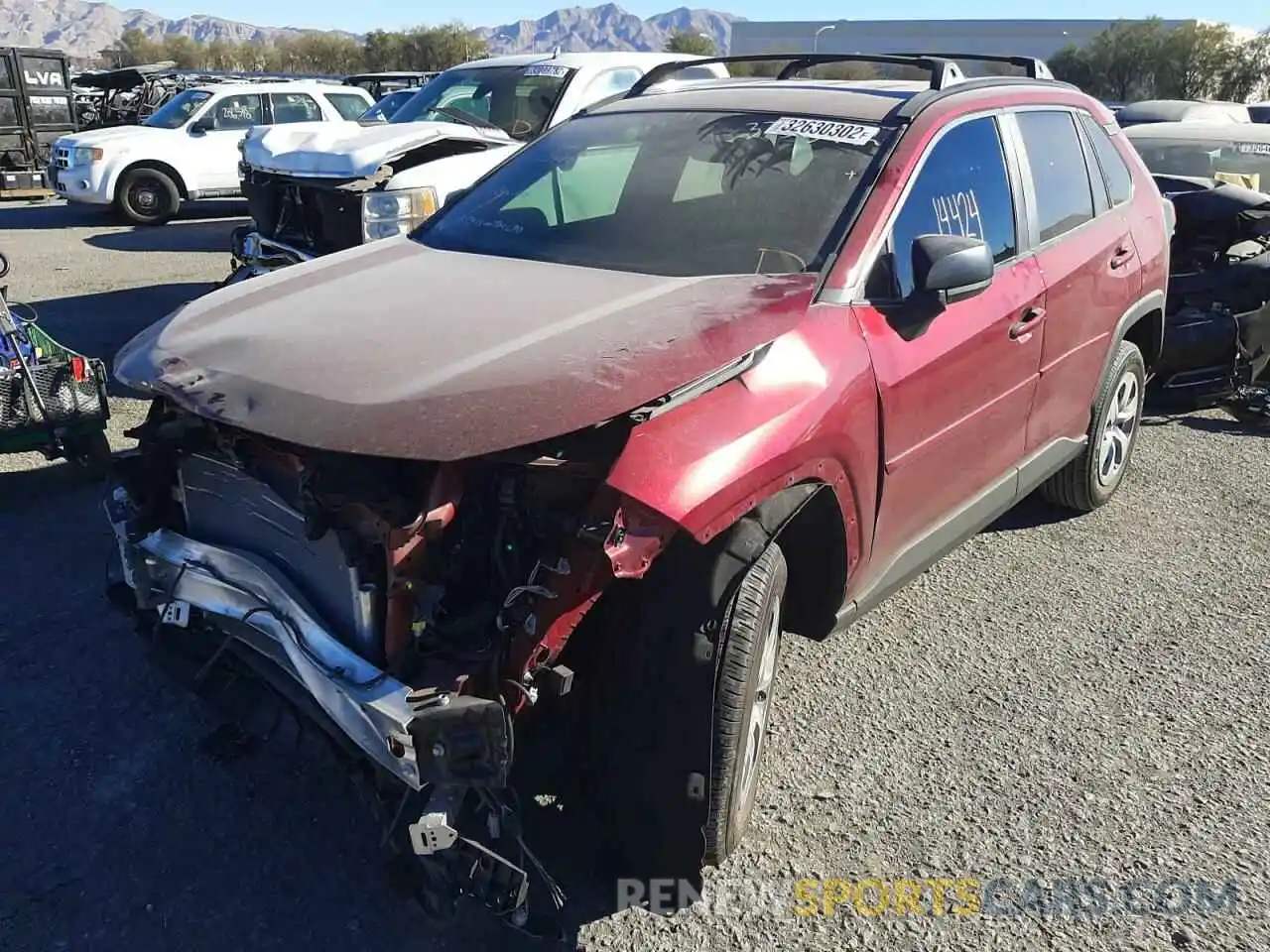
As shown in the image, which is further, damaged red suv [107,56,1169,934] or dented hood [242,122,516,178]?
dented hood [242,122,516,178]

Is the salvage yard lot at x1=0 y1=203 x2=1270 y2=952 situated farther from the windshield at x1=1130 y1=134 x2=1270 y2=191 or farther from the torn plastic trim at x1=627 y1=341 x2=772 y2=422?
the windshield at x1=1130 y1=134 x2=1270 y2=191

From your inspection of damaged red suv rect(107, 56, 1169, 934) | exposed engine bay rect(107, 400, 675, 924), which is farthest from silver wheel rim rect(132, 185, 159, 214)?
exposed engine bay rect(107, 400, 675, 924)

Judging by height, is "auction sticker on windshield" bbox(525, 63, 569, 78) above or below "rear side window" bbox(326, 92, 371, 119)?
above

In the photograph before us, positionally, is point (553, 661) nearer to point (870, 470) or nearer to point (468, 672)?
point (468, 672)

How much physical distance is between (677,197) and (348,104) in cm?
1303

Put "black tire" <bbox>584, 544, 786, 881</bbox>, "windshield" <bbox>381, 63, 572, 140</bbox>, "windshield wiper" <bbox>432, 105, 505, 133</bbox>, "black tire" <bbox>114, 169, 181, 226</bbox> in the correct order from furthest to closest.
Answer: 1. "black tire" <bbox>114, 169, 181, 226</bbox>
2. "windshield" <bbox>381, 63, 572, 140</bbox>
3. "windshield wiper" <bbox>432, 105, 505, 133</bbox>
4. "black tire" <bbox>584, 544, 786, 881</bbox>

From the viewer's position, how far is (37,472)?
211 inches

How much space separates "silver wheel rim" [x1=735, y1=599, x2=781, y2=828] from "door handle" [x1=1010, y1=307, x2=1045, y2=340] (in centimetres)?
149

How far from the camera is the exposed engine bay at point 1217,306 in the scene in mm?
6047

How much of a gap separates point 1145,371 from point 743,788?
Result: 12.5 ft

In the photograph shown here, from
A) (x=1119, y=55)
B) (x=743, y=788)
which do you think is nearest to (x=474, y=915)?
(x=743, y=788)

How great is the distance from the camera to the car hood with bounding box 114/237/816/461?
219 cm

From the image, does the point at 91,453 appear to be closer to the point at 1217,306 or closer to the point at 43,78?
the point at 1217,306

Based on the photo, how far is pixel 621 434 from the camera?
233 centimetres
